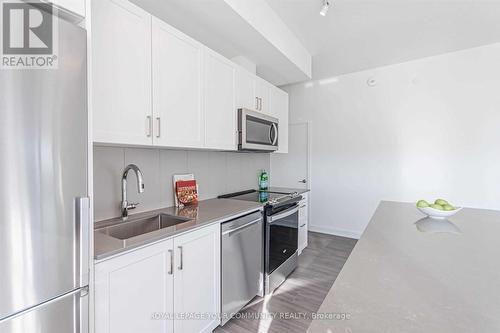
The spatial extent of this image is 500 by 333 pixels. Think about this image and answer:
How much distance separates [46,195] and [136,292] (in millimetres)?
692

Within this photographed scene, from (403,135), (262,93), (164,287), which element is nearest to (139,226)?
(164,287)

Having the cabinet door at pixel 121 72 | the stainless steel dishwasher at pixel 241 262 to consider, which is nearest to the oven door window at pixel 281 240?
the stainless steel dishwasher at pixel 241 262

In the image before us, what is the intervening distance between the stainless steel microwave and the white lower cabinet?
104 cm

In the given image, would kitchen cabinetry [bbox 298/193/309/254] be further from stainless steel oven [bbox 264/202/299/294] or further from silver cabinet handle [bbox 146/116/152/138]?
silver cabinet handle [bbox 146/116/152/138]

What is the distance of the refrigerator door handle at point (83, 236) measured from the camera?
3.18ft

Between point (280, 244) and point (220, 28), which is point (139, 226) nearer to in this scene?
point (280, 244)

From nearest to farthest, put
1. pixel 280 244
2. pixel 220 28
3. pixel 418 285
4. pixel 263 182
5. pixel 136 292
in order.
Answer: pixel 418 285
pixel 136 292
pixel 220 28
pixel 280 244
pixel 263 182

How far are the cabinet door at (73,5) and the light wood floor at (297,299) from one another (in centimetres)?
214

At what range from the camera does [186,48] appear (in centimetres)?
185

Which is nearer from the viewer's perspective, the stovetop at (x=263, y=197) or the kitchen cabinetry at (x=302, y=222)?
the stovetop at (x=263, y=197)

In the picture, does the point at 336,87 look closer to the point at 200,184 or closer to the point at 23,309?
the point at 200,184

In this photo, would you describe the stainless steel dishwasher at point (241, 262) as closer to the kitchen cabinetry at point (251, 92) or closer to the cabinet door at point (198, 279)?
the cabinet door at point (198, 279)

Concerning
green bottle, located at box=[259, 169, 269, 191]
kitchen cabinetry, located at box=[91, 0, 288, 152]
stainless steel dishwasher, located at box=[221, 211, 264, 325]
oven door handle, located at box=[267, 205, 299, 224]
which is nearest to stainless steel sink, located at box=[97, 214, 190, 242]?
stainless steel dishwasher, located at box=[221, 211, 264, 325]

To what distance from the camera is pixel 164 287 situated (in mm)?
1400
